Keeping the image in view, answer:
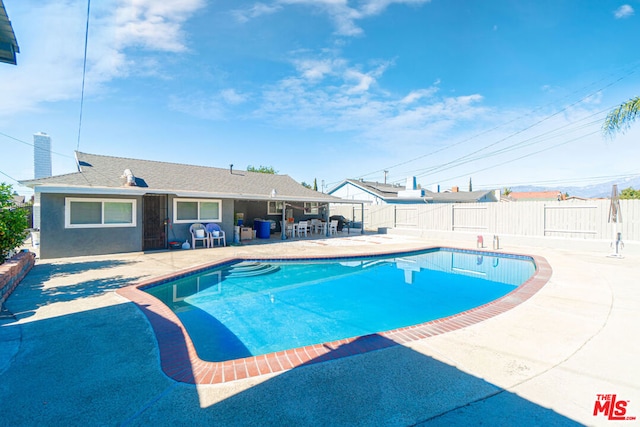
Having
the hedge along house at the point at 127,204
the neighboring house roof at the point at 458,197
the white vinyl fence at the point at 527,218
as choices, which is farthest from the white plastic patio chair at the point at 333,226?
the neighboring house roof at the point at 458,197

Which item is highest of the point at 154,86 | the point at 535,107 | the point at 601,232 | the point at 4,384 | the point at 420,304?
the point at 535,107

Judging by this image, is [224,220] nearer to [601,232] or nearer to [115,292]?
[115,292]

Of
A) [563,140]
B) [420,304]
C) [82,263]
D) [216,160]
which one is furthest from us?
[216,160]

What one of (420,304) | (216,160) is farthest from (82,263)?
(216,160)

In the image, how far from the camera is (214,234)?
12930 mm

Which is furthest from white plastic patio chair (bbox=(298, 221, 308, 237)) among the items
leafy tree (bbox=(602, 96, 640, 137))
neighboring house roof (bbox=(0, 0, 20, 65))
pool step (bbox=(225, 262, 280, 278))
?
neighboring house roof (bbox=(0, 0, 20, 65))

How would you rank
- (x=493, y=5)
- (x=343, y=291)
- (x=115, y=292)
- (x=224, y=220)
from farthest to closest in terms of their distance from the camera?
1. (x=224, y=220)
2. (x=493, y=5)
3. (x=343, y=291)
4. (x=115, y=292)

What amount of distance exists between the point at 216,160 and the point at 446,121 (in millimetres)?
23423

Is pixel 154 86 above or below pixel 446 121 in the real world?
below

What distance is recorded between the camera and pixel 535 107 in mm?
19594

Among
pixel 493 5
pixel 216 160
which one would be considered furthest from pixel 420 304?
pixel 216 160

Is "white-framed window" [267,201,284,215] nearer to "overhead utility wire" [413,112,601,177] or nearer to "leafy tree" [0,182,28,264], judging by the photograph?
"leafy tree" [0,182,28,264]

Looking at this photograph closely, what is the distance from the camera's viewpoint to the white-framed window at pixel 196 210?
1234 centimetres

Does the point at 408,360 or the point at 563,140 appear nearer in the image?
the point at 408,360
